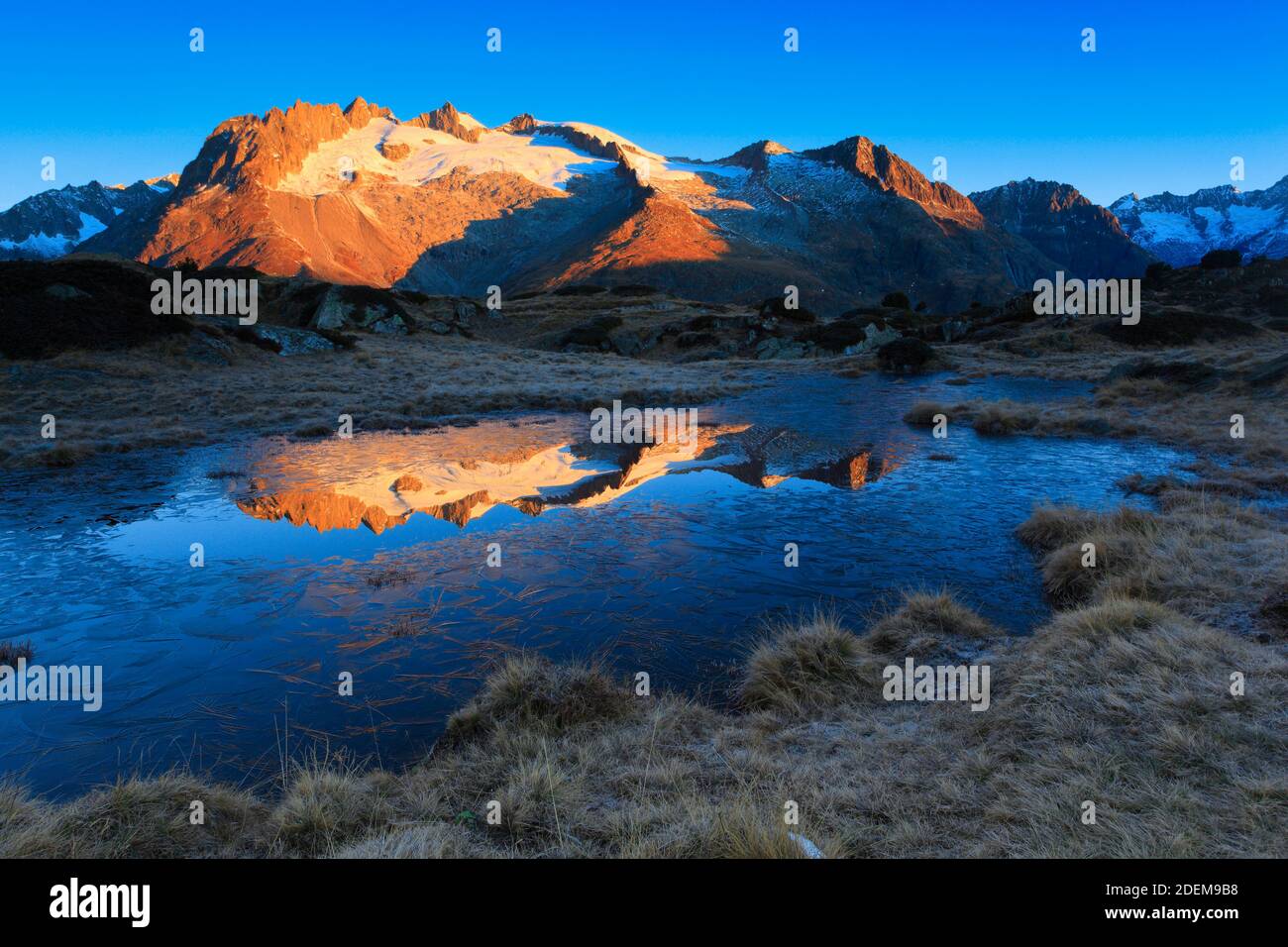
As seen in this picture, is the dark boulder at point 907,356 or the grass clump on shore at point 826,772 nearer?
the grass clump on shore at point 826,772

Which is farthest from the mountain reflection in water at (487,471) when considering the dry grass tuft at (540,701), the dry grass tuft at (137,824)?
the dry grass tuft at (137,824)

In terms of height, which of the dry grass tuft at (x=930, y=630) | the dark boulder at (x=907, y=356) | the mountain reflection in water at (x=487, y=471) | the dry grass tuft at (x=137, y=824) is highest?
the dark boulder at (x=907, y=356)

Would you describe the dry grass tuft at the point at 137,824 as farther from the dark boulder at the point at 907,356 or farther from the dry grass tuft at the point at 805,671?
the dark boulder at the point at 907,356

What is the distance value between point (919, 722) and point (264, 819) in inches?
211

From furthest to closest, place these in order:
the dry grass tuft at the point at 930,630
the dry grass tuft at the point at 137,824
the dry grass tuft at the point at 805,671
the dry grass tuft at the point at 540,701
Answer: the dry grass tuft at the point at 930,630
the dry grass tuft at the point at 805,671
the dry grass tuft at the point at 540,701
the dry grass tuft at the point at 137,824

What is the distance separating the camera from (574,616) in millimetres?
8914

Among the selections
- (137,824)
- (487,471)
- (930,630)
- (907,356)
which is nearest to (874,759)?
(930,630)

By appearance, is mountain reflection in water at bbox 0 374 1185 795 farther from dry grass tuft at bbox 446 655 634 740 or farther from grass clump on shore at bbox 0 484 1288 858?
grass clump on shore at bbox 0 484 1288 858

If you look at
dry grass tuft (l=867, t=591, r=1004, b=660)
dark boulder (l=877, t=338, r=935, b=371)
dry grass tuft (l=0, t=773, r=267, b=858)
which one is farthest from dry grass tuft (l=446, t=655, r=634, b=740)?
dark boulder (l=877, t=338, r=935, b=371)

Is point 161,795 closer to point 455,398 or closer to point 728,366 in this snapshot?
point 455,398

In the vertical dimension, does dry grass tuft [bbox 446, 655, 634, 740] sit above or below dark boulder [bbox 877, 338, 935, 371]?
below

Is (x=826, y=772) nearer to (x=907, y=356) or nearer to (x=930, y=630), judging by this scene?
(x=930, y=630)

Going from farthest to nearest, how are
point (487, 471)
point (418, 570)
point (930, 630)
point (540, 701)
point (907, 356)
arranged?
1. point (907, 356)
2. point (487, 471)
3. point (418, 570)
4. point (930, 630)
5. point (540, 701)
